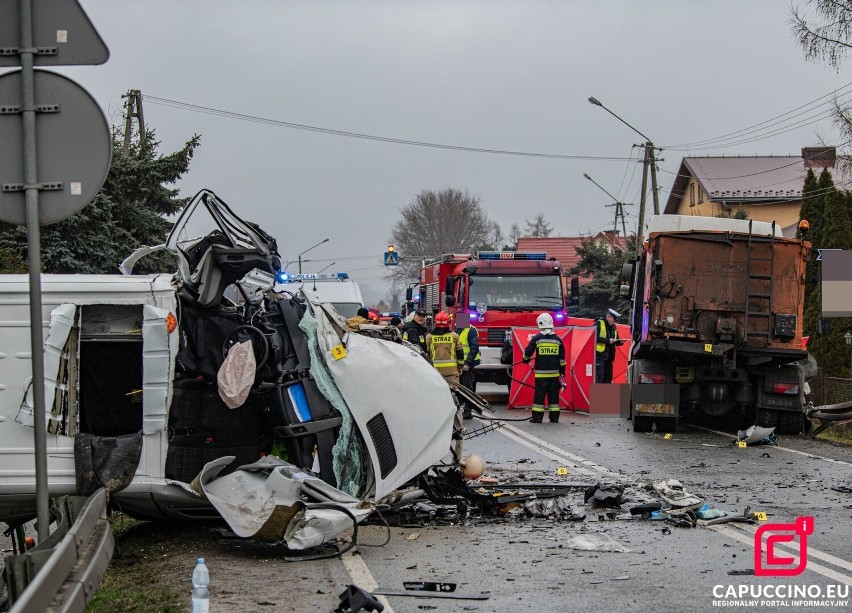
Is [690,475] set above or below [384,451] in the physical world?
below

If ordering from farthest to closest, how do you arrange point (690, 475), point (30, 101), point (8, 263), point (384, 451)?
point (8, 263) < point (690, 475) < point (384, 451) < point (30, 101)

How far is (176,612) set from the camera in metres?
5.77

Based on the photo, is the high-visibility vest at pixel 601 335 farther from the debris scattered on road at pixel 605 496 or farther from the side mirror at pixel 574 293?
the debris scattered on road at pixel 605 496

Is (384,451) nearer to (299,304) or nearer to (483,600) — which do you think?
(299,304)

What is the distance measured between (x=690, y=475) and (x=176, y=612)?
7.07 m

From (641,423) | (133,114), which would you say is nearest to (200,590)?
(641,423)

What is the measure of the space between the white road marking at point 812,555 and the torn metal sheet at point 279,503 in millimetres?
2595

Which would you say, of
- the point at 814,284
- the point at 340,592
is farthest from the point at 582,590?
the point at 814,284

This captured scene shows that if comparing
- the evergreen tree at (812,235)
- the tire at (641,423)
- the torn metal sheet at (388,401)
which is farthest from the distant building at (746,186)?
the torn metal sheet at (388,401)

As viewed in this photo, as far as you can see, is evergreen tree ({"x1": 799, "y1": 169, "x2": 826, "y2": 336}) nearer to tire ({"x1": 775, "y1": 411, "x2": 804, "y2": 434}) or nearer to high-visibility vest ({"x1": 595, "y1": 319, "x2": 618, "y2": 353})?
high-visibility vest ({"x1": 595, "y1": 319, "x2": 618, "y2": 353})

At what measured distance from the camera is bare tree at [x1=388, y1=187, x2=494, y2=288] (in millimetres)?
104250

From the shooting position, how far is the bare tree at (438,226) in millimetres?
104250

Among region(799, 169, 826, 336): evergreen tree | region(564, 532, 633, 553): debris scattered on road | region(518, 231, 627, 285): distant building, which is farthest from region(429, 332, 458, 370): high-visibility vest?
region(518, 231, 627, 285): distant building

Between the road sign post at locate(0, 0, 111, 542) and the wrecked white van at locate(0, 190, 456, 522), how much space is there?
2.15 metres
